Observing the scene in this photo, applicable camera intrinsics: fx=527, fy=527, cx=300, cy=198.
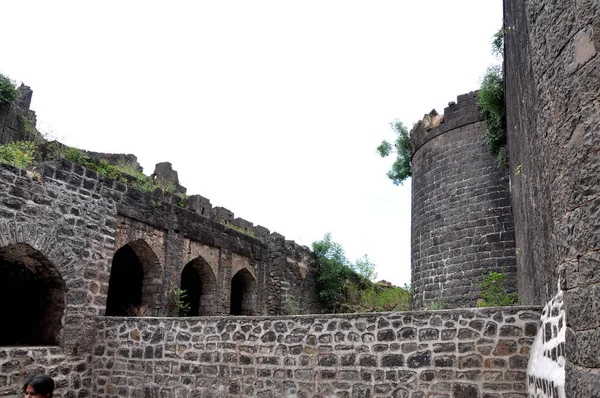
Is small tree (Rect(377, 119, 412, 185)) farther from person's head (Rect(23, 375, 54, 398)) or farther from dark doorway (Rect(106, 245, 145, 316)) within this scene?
person's head (Rect(23, 375, 54, 398))

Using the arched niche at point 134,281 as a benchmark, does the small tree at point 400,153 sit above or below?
above

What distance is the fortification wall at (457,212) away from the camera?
11578 mm

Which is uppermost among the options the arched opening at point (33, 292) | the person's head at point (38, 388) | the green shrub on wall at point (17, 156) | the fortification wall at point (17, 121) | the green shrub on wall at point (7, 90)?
the green shrub on wall at point (7, 90)

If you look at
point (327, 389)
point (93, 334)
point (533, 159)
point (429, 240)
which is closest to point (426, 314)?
point (327, 389)

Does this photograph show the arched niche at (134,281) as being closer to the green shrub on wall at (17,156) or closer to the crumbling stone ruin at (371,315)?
the crumbling stone ruin at (371,315)

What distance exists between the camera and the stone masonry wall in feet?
18.5

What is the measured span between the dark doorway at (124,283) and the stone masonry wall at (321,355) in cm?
383

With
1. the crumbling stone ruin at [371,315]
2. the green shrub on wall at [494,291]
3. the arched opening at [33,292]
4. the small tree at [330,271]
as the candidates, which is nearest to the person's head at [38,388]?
the crumbling stone ruin at [371,315]

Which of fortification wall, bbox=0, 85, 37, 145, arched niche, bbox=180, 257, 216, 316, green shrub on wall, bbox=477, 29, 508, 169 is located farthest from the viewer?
arched niche, bbox=180, 257, 216, 316

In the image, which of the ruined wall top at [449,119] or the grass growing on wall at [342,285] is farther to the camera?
the grass growing on wall at [342,285]

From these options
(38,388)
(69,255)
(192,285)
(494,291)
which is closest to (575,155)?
(38,388)

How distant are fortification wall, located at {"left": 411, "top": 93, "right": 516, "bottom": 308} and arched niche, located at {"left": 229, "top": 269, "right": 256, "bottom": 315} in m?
4.25

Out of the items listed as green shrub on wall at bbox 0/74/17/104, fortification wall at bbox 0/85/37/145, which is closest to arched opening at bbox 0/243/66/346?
fortification wall at bbox 0/85/37/145

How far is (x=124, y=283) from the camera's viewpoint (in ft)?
41.6
